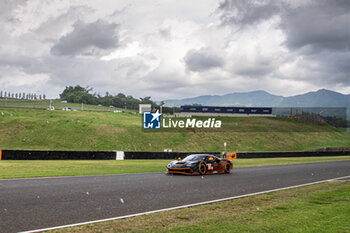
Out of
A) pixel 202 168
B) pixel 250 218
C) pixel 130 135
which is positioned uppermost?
pixel 130 135

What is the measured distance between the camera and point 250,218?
24.1 feet

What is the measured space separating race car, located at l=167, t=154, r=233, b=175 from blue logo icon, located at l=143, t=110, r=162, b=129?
40597 millimetres

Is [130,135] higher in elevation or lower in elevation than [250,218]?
higher

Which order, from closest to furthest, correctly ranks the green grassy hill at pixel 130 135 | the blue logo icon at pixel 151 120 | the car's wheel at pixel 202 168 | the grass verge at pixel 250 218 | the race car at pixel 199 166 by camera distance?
the grass verge at pixel 250 218 < the race car at pixel 199 166 < the car's wheel at pixel 202 168 < the green grassy hill at pixel 130 135 < the blue logo icon at pixel 151 120

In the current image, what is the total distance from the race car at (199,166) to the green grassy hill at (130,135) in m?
30.3

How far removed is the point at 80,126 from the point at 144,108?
39672 millimetres

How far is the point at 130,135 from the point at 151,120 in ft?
23.3

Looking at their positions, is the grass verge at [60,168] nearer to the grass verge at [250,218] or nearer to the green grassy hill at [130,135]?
the grass verge at [250,218]

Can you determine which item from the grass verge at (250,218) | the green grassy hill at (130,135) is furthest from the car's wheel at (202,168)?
the green grassy hill at (130,135)

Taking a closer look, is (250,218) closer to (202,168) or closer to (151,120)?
(202,168)

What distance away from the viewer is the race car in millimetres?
16797

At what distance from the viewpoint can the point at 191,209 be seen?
8219mm

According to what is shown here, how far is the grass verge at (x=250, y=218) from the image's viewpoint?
6363 millimetres

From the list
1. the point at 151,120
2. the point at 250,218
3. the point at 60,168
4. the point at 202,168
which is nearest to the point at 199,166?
the point at 202,168
